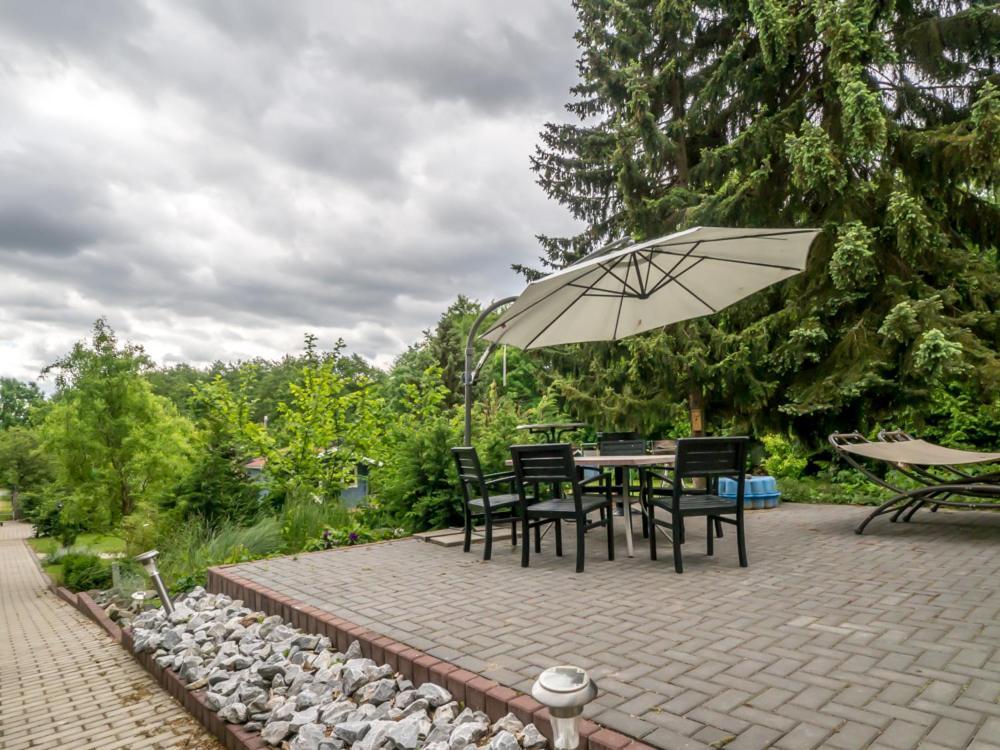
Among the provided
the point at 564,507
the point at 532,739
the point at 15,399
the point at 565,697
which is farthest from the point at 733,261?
the point at 15,399

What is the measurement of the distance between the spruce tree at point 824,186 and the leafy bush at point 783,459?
3.29ft

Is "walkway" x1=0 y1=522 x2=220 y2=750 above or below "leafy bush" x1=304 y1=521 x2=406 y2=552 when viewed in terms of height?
below

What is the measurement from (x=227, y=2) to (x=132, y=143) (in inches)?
174

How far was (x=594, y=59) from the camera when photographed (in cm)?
1068

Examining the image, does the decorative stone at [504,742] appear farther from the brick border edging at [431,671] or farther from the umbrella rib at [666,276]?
the umbrella rib at [666,276]

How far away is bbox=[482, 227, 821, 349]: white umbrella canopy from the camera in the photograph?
434 cm

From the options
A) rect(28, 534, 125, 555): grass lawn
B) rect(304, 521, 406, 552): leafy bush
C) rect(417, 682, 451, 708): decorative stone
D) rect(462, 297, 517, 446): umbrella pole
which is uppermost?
rect(462, 297, 517, 446): umbrella pole

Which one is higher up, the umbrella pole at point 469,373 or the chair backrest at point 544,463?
the umbrella pole at point 469,373

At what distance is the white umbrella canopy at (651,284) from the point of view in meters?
4.34

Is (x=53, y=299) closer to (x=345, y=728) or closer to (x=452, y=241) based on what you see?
(x=452, y=241)

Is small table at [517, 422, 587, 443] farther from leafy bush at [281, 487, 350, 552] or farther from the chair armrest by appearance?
leafy bush at [281, 487, 350, 552]

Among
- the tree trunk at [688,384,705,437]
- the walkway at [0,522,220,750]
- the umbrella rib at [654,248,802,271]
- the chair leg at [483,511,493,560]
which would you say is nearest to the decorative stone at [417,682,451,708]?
the walkway at [0,522,220,750]

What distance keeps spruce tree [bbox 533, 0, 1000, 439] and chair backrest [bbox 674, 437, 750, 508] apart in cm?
383

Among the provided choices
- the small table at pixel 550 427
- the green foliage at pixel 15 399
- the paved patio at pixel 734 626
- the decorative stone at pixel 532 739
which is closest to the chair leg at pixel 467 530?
the paved patio at pixel 734 626
